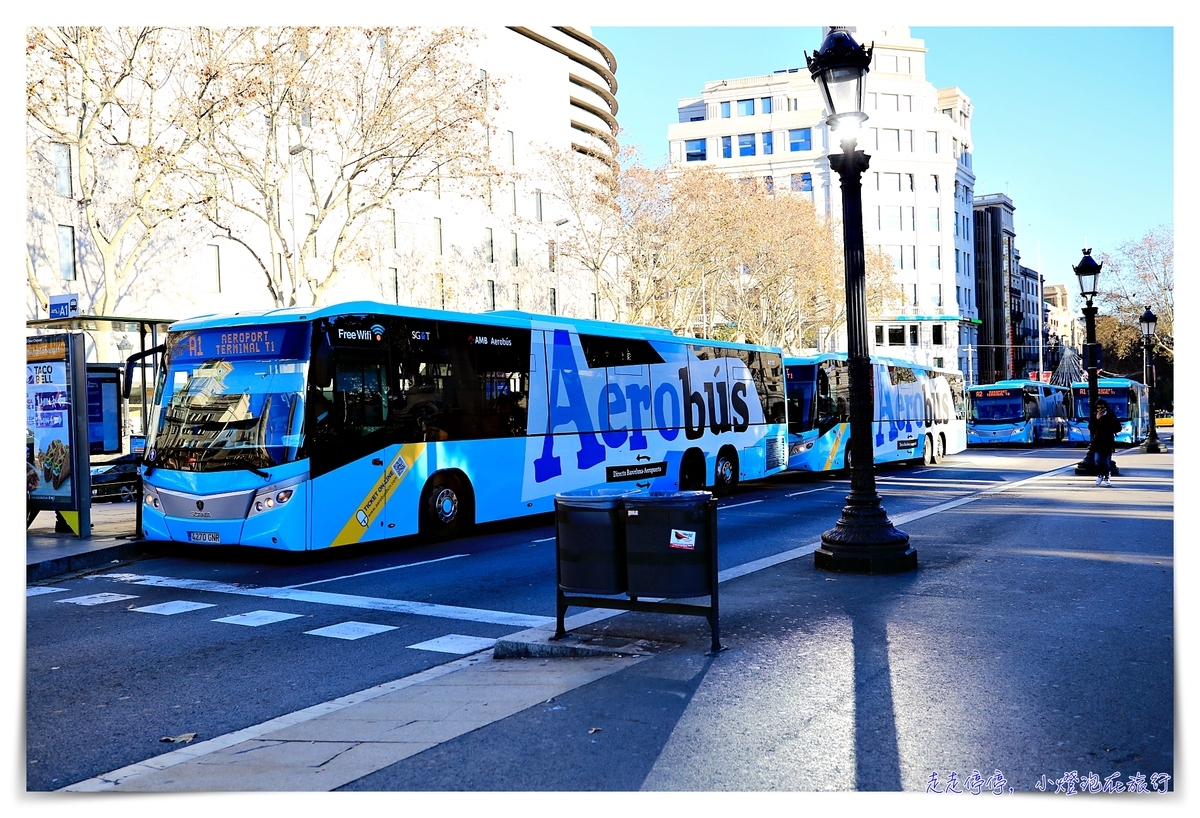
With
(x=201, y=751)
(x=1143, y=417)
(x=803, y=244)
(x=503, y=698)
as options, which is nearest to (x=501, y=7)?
(x=503, y=698)

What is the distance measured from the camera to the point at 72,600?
33.5 ft

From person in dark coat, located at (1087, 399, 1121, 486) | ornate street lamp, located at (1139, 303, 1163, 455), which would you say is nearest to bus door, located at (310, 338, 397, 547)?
person in dark coat, located at (1087, 399, 1121, 486)

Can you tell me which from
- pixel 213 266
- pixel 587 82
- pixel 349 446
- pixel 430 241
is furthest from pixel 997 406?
pixel 587 82

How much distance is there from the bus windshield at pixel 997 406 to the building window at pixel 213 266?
31.8 metres

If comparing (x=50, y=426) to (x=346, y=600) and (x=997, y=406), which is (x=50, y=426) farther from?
(x=997, y=406)

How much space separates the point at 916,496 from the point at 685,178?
80.5 feet

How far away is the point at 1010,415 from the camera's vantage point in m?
46.1

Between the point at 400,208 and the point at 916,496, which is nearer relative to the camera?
the point at 916,496

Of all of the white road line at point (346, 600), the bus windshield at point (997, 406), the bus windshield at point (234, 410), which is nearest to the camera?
the white road line at point (346, 600)

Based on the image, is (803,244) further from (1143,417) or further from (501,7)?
(501,7)

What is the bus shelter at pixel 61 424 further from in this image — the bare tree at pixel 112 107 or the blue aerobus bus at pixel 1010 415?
the blue aerobus bus at pixel 1010 415

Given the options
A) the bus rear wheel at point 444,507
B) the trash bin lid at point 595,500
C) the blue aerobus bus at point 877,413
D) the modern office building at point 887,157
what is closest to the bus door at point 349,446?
the bus rear wheel at point 444,507

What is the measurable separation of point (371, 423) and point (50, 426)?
4.52 m

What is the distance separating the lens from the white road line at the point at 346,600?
350 inches
